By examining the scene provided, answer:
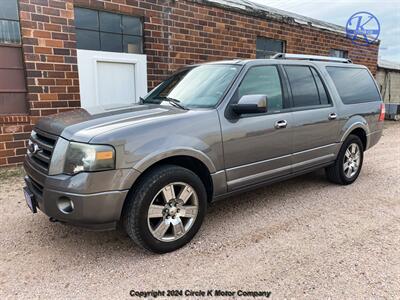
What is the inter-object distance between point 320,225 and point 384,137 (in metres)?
7.37

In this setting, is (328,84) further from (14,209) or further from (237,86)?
(14,209)

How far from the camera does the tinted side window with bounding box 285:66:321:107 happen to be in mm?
4160

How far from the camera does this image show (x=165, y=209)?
9.91 ft

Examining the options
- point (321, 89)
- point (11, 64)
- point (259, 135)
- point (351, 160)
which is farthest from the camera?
point (11, 64)

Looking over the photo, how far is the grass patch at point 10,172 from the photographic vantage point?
547 centimetres

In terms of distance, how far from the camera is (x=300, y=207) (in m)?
4.19

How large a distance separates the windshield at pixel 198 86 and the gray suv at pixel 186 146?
0.05 ft

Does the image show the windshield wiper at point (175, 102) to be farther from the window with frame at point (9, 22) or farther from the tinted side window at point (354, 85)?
the window with frame at point (9, 22)

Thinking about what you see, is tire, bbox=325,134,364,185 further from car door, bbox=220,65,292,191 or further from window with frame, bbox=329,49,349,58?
window with frame, bbox=329,49,349,58

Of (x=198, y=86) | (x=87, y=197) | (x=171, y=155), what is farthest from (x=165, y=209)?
(x=198, y=86)

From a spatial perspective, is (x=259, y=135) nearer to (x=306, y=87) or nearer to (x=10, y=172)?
(x=306, y=87)

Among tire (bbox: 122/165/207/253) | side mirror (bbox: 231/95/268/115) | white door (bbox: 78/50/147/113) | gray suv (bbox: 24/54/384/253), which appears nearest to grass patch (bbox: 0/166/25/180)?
white door (bbox: 78/50/147/113)

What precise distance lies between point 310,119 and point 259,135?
100 cm

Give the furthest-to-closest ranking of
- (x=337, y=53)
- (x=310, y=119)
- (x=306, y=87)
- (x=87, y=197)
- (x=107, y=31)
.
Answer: (x=337, y=53) < (x=107, y=31) < (x=306, y=87) < (x=310, y=119) < (x=87, y=197)
